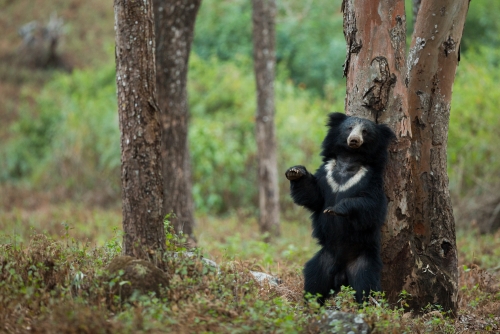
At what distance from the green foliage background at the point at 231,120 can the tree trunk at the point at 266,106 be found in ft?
6.65

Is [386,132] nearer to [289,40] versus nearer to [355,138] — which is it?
[355,138]

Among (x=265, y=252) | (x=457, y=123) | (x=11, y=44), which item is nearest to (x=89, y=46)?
(x=11, y=44)

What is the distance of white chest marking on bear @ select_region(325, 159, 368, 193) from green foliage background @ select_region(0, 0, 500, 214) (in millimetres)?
6138

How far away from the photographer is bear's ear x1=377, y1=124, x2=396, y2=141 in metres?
5.29

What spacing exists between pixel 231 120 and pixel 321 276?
958 cm

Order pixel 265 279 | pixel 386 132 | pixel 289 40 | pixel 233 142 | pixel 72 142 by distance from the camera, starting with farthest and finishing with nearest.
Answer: pixel 289 40
pixel 72 142
pixel 233 142
pixel 265 279
pixel 386 132

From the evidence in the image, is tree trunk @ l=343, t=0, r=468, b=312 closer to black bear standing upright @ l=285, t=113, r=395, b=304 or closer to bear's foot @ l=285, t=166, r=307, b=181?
black bear standing upright @ l=285, t=113, r=395, b=304

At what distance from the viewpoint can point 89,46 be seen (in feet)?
86.4

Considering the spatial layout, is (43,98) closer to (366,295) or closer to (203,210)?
(203,210)

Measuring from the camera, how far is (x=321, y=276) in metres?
5.48

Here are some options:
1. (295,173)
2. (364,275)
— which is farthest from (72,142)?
(364,275)

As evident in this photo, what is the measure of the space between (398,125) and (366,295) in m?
1.40

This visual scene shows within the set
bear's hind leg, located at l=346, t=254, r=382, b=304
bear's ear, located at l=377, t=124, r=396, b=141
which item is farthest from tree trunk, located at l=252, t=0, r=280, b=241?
bear's ear, located at l=377, t=124, r=396, b=141

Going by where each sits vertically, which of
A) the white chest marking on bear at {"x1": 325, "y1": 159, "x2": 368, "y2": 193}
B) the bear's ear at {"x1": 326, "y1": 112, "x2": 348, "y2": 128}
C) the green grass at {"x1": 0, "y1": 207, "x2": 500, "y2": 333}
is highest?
the bear's ear at {"x1": 326, "y1": 112, "x2": 348, "y2": 128}
